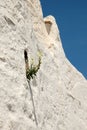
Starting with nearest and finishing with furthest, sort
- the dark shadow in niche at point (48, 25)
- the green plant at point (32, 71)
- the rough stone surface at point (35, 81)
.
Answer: the rough stone surface at point (35, 81), the green plant at point (32, 71), the dark shadow in niche at point (48, 25)

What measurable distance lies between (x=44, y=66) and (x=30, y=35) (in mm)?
1833

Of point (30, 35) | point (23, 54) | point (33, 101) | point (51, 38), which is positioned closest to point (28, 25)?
point (30, 35)

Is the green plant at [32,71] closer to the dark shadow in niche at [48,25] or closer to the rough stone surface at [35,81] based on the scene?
the rough stone surface at [35,81]

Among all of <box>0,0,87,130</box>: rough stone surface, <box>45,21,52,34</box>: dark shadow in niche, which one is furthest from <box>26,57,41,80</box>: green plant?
<box>45,21,52,34</box>: dark shadow in niche

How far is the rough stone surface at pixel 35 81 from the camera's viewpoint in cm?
1309

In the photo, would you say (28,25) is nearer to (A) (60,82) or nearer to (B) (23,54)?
(B) (23,54)

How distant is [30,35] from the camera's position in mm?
16250

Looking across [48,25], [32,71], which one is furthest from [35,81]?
[48,25]

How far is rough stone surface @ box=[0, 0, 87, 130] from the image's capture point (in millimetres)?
13093

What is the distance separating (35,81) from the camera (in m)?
15.3

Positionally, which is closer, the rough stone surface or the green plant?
the rough stone surface

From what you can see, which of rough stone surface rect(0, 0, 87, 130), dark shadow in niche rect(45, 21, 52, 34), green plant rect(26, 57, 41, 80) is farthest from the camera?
dark shadow in niche rect(45, 21, 52, 34)

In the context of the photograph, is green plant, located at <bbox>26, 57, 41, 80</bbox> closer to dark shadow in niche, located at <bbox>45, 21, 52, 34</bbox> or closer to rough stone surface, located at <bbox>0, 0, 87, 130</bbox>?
rough stone surface, located at <bbox>0, 0, 87, 130</bbox>

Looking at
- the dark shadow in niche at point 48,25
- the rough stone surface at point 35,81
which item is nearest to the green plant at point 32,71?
the rough stone surface at point 35,81
